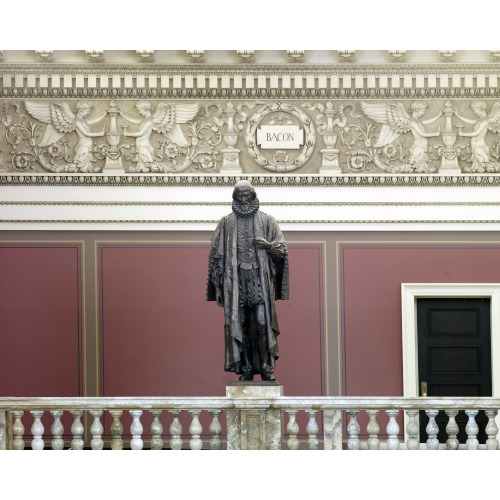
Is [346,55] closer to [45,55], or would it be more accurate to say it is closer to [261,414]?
[45,55]

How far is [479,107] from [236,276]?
15.0 ft

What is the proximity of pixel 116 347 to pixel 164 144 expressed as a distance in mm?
2375

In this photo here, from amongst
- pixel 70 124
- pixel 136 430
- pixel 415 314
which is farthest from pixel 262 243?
pixel 70 124

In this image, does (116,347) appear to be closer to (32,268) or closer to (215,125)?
(32,268)

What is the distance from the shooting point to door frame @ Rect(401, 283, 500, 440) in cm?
1175

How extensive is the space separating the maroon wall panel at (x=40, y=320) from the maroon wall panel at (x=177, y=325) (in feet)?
1.10

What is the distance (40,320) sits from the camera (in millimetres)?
11852


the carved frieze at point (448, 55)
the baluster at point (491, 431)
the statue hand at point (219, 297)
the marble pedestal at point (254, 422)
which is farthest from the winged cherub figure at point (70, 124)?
the baluster at point (491, 431)

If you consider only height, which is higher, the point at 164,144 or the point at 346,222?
the point at 164,144

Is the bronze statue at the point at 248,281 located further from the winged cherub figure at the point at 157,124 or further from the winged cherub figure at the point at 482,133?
the winged cherub figure at the point at 482,133

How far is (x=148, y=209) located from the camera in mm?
11898

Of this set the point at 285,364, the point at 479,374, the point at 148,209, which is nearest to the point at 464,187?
the point at 479,374

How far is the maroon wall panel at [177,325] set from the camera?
11773mm

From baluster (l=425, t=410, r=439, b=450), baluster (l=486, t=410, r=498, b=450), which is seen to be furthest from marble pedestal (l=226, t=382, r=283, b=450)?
baluster (l=486, t=410, r=498, b=450)
